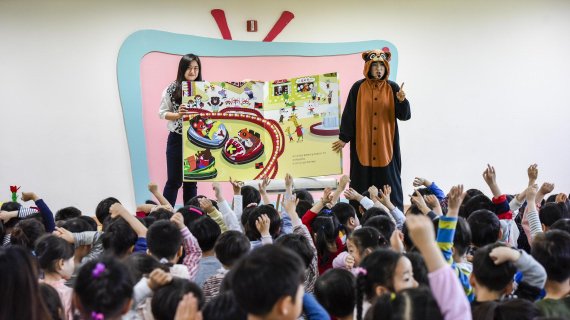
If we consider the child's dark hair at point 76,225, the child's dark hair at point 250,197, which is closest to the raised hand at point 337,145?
the child's dark hair at point 250,197

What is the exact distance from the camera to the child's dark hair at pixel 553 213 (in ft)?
10.0

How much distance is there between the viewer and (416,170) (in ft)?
22.0

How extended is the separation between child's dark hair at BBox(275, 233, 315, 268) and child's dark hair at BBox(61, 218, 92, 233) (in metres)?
1.17

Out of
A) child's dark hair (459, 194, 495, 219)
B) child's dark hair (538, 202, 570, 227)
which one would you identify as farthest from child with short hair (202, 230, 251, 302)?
child's dark hair (538, 202, 570, 227)

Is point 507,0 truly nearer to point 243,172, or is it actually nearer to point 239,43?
point 239,43

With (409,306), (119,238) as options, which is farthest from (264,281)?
(119,238)

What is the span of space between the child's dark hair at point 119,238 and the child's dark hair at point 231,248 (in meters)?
0.58

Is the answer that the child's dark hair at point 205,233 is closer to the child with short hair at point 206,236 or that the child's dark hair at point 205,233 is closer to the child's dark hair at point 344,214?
the child with short hair at point 206,236

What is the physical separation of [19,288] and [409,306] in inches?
36.5

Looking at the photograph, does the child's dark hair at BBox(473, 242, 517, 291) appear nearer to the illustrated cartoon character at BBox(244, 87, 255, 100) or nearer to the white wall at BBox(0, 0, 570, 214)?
the illustrated cartoon character at BBox(244, 87, 255, 100)

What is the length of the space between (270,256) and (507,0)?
6.16 meters

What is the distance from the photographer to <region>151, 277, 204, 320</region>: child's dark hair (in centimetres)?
166

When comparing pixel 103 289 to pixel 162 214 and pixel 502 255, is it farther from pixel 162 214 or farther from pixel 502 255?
pixel 162 214

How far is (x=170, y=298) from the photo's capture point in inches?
65.4
